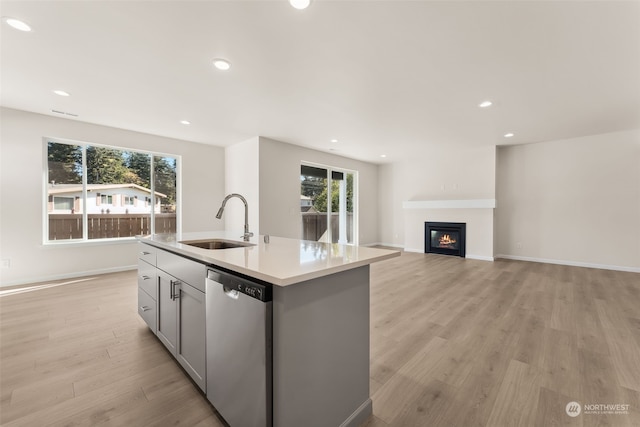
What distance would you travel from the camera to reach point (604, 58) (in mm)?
2494

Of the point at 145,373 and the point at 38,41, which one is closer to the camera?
the point at 145,373

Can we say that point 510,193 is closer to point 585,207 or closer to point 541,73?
point 585,207

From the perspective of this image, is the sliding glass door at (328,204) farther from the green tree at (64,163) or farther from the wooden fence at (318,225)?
the green tree at (64,163)

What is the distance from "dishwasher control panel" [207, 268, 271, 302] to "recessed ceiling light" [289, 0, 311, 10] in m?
1.87

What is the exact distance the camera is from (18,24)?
2074 millimetres

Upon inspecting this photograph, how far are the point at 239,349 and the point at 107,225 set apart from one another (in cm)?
502

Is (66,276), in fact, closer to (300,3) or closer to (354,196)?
(300,3)

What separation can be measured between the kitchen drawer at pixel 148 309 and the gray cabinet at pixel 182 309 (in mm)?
57

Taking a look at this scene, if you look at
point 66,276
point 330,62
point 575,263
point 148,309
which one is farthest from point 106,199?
point 575,263

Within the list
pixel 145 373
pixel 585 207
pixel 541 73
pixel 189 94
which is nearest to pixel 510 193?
pixel 585 207

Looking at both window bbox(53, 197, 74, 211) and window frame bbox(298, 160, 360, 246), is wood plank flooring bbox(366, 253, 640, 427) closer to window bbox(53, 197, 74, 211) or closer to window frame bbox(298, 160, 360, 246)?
window frame bbox(298, 160, 360, 246)

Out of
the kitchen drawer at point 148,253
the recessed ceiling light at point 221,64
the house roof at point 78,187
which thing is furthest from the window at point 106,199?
the recessed ceiling light at point 221,64

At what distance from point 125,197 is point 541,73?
6503mm

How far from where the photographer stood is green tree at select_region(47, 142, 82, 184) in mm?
4250
